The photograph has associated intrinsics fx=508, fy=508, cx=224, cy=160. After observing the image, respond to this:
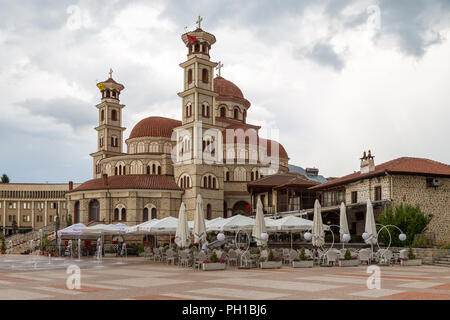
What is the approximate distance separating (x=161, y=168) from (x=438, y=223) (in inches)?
1485

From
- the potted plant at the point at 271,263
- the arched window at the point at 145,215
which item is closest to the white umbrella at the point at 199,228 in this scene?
the potted plant at the point at 271,263

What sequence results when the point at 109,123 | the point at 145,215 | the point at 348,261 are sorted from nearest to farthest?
the point at 348,261 → the point at 145,215 → the point at 109,123

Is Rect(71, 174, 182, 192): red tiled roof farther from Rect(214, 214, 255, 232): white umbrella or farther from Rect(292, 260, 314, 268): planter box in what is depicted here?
Rect(292, 260, 314, 268): planter box

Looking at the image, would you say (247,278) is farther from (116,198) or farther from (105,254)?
(116,198)

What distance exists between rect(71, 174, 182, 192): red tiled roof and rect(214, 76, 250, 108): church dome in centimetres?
1809

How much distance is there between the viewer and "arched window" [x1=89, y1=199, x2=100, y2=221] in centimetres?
6029

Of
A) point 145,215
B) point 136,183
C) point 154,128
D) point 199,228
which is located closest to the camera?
point 199,228

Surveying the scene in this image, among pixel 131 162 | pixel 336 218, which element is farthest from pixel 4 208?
pixel 336 218

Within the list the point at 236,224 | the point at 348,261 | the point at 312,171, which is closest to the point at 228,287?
the point at 348,261

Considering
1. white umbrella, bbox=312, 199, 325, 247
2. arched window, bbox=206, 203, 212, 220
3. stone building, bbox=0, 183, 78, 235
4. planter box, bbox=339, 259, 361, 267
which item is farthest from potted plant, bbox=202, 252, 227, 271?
stone building, bbox=0, 183, 78, 235

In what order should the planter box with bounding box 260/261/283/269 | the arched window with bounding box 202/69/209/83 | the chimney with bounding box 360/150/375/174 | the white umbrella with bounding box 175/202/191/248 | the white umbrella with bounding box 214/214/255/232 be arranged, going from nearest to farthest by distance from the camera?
the planter box with bounding box 260/261/283/269 < the white umbrella with bounding box 175/202/191/248 < the white umbrella with bounding box 214/214/255/232 < the chimney with bounding box 360/150/375/174 < the arched window with bounding box 202/69/209/83

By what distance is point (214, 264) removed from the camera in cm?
2488

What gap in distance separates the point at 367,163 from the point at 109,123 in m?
45.3

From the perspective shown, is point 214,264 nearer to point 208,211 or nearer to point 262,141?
point 208,211
